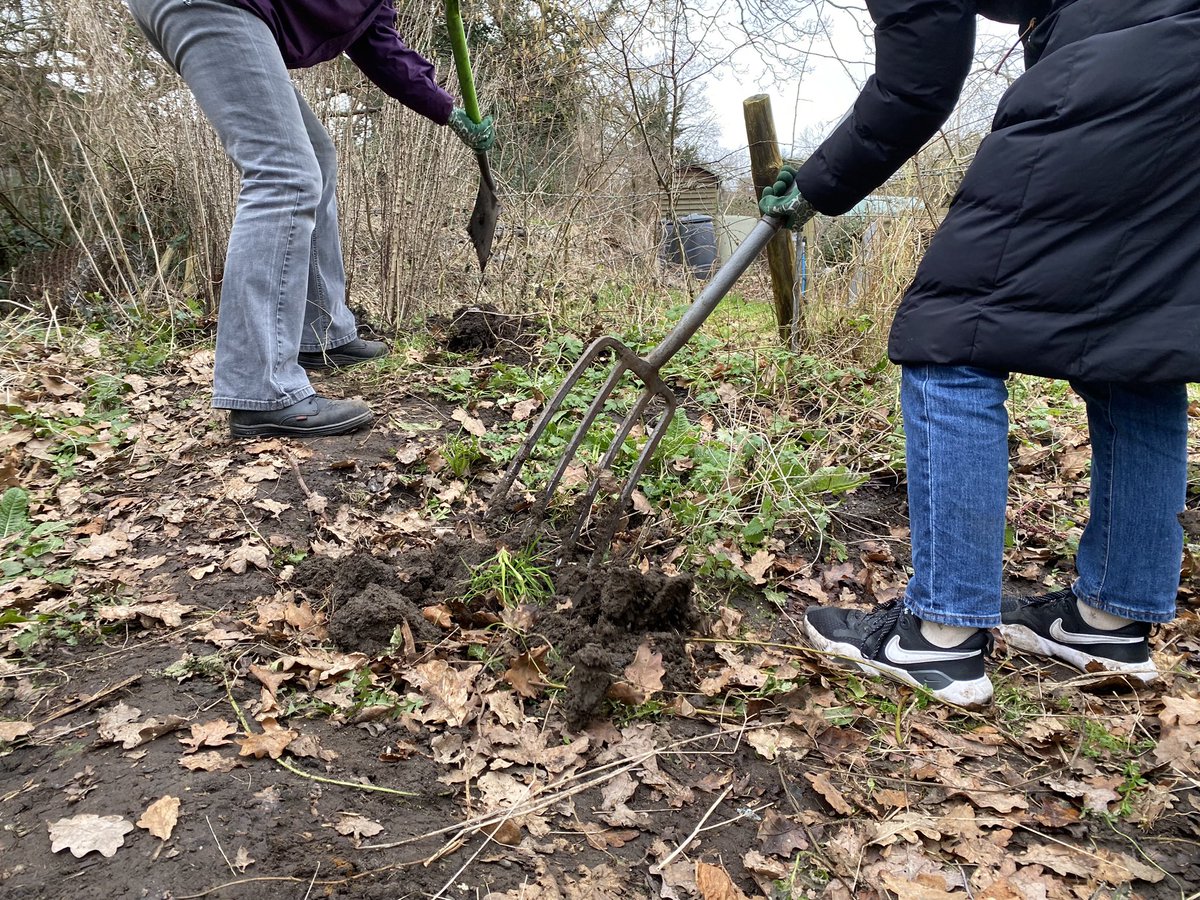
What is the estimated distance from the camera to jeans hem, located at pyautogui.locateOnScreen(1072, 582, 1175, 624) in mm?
1797

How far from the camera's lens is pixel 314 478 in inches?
104

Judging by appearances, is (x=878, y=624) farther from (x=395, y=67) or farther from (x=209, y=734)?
(x=395, y=67)

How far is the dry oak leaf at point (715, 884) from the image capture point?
1337 mm

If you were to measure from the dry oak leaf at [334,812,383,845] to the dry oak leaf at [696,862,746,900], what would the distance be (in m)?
0.61

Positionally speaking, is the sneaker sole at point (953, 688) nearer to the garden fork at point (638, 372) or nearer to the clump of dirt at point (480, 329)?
the garden fork at point (638, 372)

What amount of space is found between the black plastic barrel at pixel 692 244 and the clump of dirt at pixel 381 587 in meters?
3.01

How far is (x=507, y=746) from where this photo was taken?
5.44 feet

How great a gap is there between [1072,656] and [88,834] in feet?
7.40

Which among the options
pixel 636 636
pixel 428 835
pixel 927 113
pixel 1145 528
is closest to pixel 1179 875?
pixel 1145 528

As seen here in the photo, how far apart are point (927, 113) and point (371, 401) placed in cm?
254

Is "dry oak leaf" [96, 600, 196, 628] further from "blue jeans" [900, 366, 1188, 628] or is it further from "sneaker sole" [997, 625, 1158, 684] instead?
"sneaker sole" [997, 625, 1158, 684]

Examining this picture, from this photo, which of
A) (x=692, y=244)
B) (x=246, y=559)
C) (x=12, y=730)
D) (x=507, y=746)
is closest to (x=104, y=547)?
(x=246, y=559)

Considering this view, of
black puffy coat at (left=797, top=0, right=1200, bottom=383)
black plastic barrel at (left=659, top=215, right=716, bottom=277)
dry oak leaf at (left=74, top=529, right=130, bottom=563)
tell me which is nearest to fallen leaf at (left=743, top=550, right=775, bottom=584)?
black puffy coat at (left=797, top=0, right=1200, bottom=383)

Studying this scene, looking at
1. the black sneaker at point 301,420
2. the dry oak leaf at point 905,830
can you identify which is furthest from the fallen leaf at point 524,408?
the dry oak leaf at point 905,830
